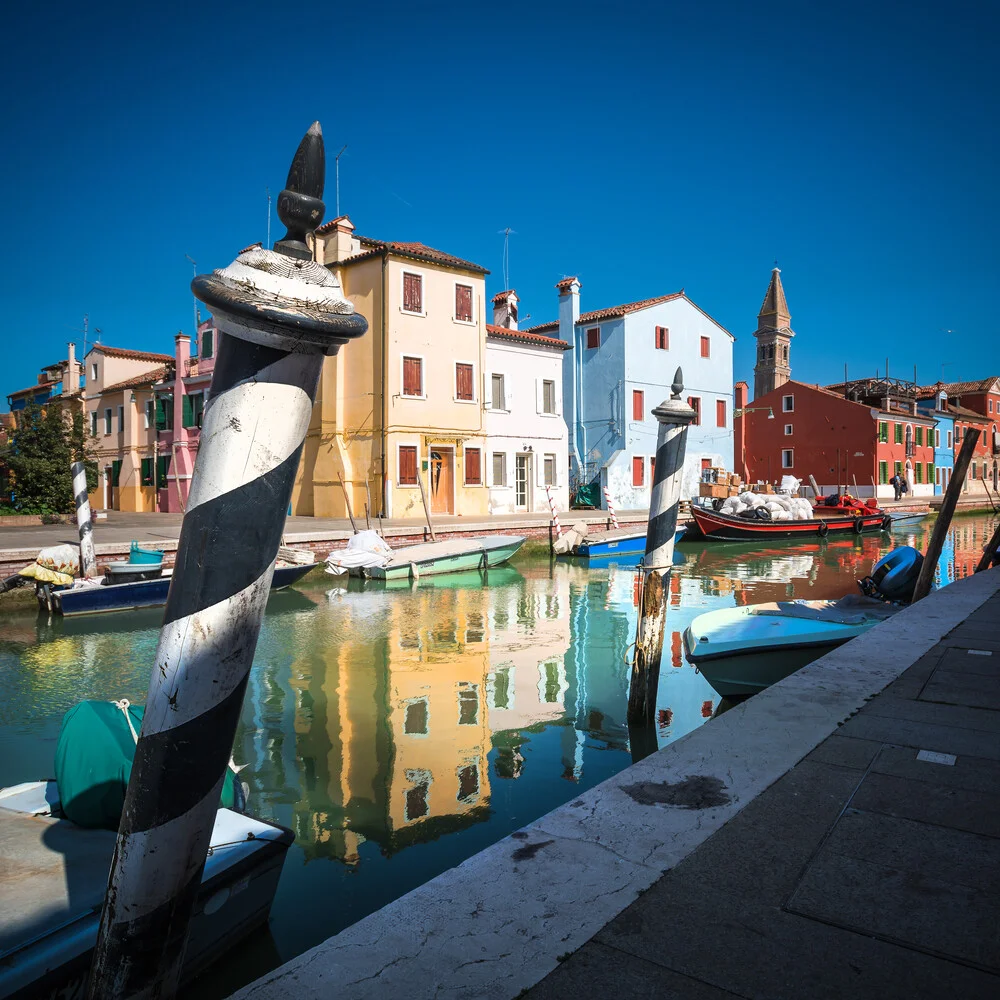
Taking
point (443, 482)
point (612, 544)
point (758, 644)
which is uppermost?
point (443, 482)

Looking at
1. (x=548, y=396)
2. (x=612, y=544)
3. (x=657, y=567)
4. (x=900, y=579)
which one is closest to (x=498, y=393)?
(x=548, y=396)

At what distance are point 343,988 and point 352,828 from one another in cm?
301

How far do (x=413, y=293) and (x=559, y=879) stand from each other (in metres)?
23.0

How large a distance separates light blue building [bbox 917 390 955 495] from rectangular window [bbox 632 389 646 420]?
25173 millimetres

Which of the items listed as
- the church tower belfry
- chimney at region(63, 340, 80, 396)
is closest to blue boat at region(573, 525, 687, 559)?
chimney at region(63, 340, 80, 396)

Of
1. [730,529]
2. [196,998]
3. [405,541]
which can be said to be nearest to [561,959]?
[196,998]

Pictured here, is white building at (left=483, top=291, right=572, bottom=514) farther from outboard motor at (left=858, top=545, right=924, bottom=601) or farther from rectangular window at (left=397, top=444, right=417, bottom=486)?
outboard motor at (left=858, top=545, right=924, bottom=601)

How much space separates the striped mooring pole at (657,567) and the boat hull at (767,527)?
1810 centimetres

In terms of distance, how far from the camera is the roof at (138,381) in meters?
29.2

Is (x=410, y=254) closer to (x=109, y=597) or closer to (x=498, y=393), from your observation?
(x=498, y=393)

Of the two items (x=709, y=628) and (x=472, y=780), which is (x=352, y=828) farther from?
(x=709, y=628)

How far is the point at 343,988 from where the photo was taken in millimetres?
1600

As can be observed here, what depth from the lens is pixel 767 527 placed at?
80.1 ft

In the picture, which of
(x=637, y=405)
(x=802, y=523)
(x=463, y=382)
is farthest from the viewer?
(x=637, y=405)
